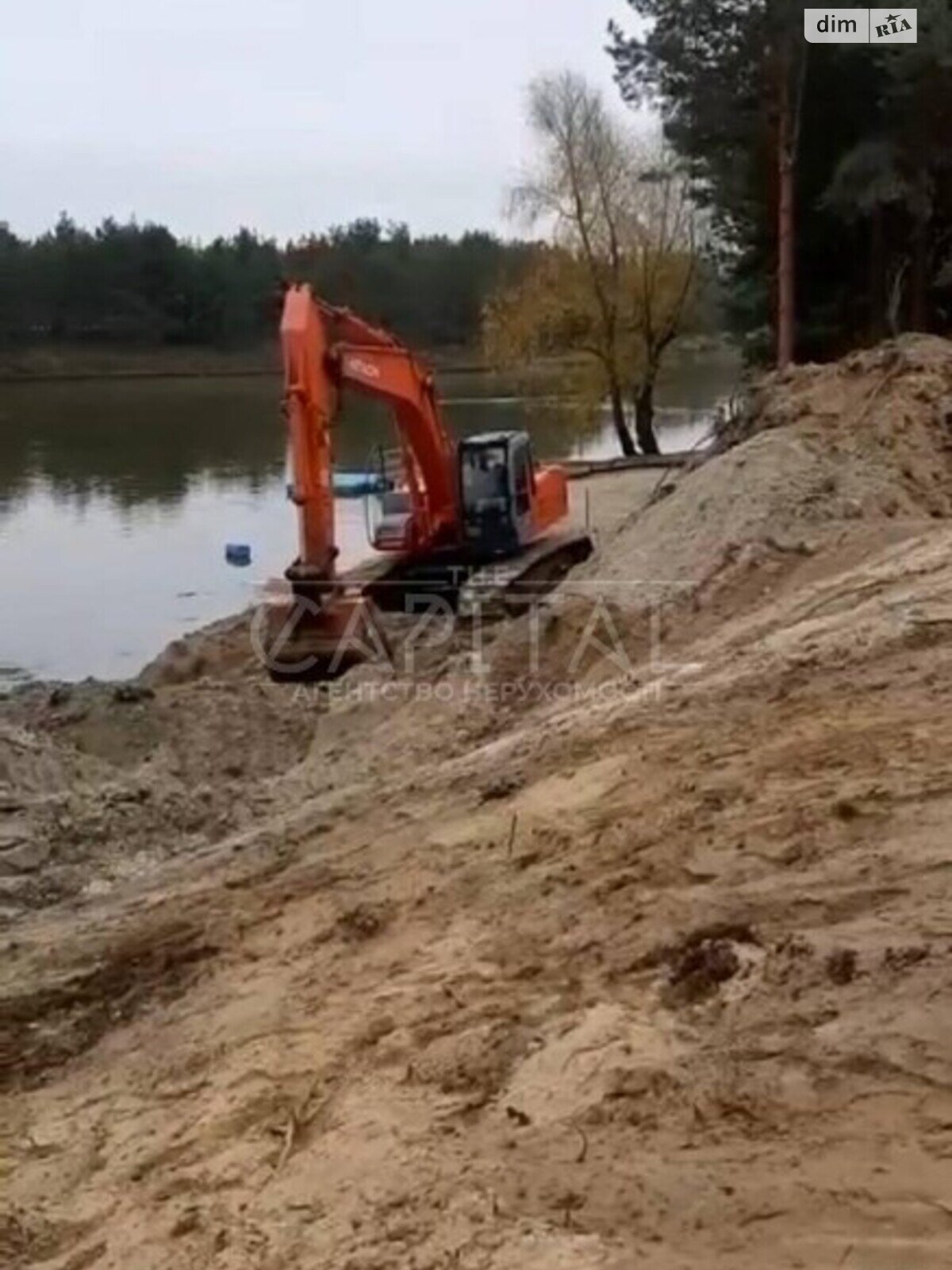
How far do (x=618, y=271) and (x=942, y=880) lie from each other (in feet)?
104

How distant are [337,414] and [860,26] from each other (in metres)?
11.6

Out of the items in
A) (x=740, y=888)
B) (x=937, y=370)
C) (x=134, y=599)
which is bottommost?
(x=134, y=599)

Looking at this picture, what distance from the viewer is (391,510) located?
1612cm

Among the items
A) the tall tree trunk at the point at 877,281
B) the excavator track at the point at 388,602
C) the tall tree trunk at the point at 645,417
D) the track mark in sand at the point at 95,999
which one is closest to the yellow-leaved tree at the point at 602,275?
the tall tree trunk at the point at 645,417

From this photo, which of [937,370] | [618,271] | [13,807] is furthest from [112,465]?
[13,807]

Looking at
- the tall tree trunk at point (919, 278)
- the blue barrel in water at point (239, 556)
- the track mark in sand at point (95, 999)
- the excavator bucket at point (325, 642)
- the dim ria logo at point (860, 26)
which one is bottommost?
the blue barrel in water at point (239, 556)

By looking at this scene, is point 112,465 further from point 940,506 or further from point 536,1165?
point 536,1165

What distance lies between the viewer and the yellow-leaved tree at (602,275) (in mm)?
34875

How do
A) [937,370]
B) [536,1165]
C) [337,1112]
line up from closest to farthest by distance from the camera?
[536,1165], [337,1112], [937,370]

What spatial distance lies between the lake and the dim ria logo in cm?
826

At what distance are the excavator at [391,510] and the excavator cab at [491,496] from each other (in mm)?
10

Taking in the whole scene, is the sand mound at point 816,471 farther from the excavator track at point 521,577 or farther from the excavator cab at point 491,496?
the excavator cab at point 491,496

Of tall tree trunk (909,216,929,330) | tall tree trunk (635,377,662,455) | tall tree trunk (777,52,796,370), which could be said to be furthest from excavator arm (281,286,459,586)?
tall tree trunk (635,377,662,455)

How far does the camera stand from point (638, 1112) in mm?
3764
